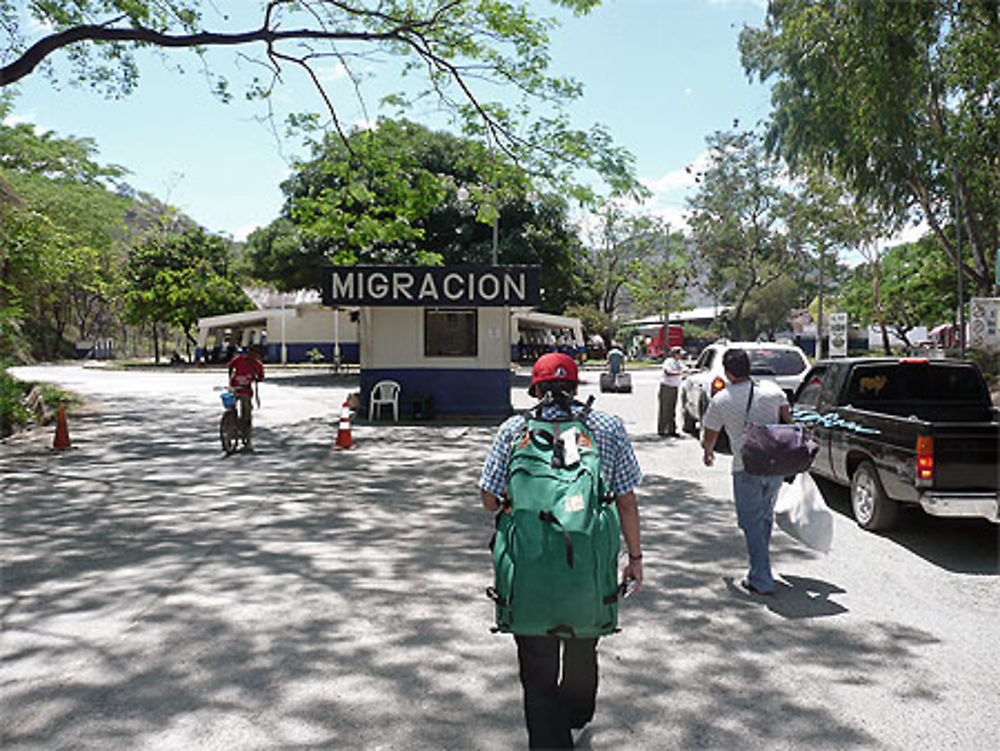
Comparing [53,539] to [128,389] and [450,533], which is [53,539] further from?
[128,389]

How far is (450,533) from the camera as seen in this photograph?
7.62 meters

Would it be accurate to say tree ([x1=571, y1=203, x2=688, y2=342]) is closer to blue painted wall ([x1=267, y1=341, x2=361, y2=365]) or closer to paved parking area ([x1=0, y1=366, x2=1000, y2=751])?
blue painted wall ([x1=267, y1=341, x2=361, y2=365])

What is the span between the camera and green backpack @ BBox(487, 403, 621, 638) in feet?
9.05

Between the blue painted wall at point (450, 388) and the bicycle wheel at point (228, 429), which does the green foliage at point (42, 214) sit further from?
the blue painted wall at point (450, 388)

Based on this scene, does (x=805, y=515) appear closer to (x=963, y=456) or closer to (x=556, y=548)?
(x=963, y=456)

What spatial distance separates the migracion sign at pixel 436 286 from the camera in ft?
56.7

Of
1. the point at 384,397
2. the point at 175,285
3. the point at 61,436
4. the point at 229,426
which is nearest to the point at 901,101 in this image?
the point at 384,397

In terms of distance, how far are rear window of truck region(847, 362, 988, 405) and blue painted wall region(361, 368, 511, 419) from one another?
1020 centimetres

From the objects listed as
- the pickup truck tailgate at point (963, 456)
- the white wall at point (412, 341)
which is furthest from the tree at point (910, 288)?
the pickup truck tailgate at point (963, 456)

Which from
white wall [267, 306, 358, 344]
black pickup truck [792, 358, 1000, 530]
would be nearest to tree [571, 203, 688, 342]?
white wall [267, 306, 358, 344]

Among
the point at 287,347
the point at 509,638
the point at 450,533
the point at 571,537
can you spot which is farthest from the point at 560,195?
the point at 287,347

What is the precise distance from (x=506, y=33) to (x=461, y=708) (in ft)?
44.2

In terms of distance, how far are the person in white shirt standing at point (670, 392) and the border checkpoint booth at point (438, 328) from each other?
3726 millimetres

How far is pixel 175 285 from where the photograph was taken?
168ft
